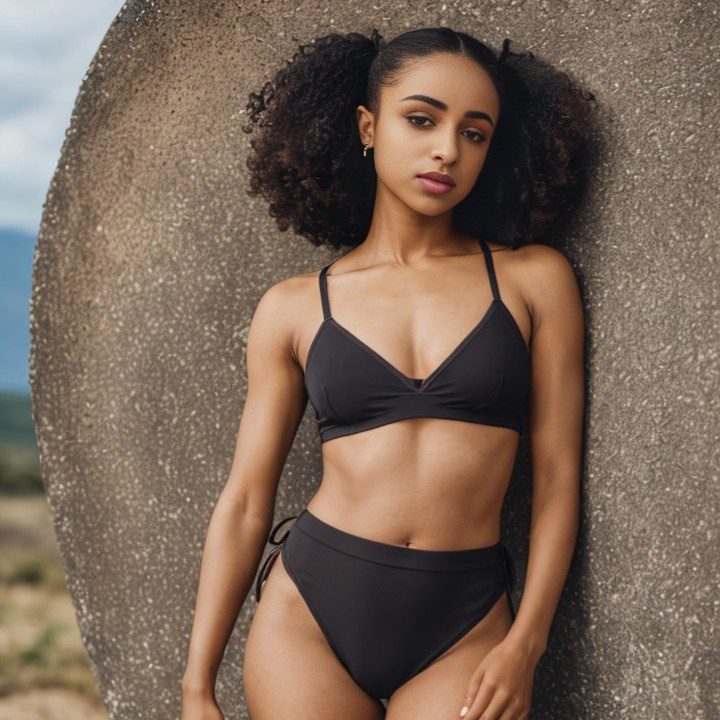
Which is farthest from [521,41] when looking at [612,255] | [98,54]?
[98,54]

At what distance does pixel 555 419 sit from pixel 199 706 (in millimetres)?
824

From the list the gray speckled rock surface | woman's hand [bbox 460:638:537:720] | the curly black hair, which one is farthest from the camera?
the curly black hair

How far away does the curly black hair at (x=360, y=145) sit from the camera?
2.10m

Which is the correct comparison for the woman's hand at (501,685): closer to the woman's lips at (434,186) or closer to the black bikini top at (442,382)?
the black bikini top at (442,382)

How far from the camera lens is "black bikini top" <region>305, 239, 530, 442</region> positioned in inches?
76.5

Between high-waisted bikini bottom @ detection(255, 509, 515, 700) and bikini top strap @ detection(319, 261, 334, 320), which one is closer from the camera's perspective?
high-waisted bikini bottom @ detection(255, 509, 515, 700)

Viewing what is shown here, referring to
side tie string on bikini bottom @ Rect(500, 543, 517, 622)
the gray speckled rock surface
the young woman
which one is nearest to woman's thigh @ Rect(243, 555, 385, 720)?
the young woman

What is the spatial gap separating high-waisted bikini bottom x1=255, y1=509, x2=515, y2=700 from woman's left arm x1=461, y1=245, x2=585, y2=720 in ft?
0.27

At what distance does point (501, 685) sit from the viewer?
1.87m

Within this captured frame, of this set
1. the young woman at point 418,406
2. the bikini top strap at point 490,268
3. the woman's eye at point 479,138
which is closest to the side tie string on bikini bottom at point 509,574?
the young woman at point 418,406

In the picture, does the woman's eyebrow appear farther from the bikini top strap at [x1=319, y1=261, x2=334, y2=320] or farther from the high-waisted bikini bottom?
the high-waisted bikini bottom

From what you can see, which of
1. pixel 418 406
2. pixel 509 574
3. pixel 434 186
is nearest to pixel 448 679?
pixel 509 574

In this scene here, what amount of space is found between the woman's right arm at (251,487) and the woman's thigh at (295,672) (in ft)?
0.39

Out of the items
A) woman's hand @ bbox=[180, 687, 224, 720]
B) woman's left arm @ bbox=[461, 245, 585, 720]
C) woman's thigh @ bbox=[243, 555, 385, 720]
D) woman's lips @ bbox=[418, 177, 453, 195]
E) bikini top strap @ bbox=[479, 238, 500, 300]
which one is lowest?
woman's hand @ bbox=[180, 687, 224, 720]
